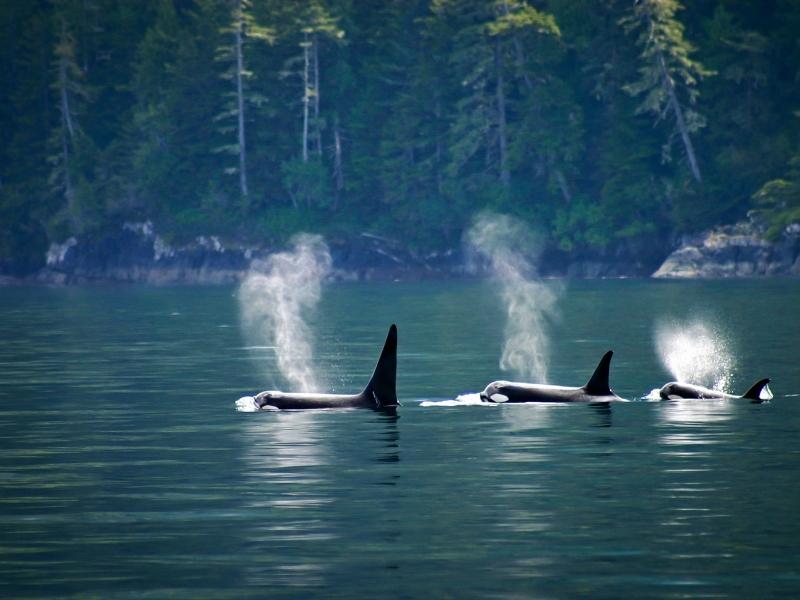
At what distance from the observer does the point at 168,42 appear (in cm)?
14888

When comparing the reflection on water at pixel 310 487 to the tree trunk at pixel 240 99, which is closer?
the reflection on water at pixel 310 487

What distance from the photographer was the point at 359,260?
140250 millimetres

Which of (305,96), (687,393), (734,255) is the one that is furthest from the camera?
(305,96)

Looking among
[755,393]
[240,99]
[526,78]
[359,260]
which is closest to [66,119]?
[240,99]

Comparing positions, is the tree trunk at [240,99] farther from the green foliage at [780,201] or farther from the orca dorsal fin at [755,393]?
the orca dorsal fin at [755,393]

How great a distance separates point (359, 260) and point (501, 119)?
1531cm

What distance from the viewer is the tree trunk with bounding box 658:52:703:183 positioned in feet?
418

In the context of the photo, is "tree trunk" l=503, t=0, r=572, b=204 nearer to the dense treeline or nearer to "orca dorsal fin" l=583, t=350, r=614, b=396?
the dense treeline

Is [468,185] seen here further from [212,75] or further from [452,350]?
[452,350]

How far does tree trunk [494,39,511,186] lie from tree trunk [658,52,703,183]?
42.6 ft

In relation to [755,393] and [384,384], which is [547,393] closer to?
[384,384]

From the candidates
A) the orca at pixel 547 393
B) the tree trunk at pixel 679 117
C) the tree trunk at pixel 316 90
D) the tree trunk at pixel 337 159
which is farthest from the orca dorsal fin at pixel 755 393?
the tree trunk at pixel 337 159

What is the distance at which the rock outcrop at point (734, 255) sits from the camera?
115750mm

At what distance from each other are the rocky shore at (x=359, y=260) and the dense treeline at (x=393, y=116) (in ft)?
4.71
